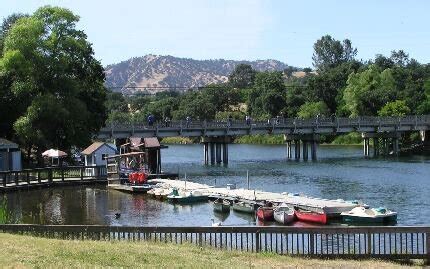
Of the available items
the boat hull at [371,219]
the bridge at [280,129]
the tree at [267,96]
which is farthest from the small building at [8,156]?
the tree at [267,96]

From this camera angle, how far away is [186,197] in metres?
50.4

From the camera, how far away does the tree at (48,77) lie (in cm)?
6569

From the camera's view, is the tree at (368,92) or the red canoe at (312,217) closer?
the red canoe at (312,217)

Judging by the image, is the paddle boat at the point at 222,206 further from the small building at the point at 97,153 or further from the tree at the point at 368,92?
the tree at the point at 368,92

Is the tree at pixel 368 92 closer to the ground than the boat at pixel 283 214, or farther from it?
farther from it

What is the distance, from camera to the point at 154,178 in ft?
211

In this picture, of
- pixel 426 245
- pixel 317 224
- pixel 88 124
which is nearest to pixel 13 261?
pixel 426 245

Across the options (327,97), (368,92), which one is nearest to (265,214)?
(368,92)

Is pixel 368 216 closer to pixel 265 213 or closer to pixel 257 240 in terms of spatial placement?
pixel 265 213

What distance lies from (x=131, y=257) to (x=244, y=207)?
25773mm

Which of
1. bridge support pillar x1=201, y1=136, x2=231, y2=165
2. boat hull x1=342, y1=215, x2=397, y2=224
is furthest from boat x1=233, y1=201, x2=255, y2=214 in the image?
bridge support pillar x1=201, y1=136, x2=231, y2=165

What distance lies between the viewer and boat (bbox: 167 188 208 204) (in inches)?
1982

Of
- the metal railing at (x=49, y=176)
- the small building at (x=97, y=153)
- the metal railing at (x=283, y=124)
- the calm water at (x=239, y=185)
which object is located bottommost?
the calm water at (x=239, y=185)

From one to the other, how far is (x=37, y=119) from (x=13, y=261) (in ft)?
159
